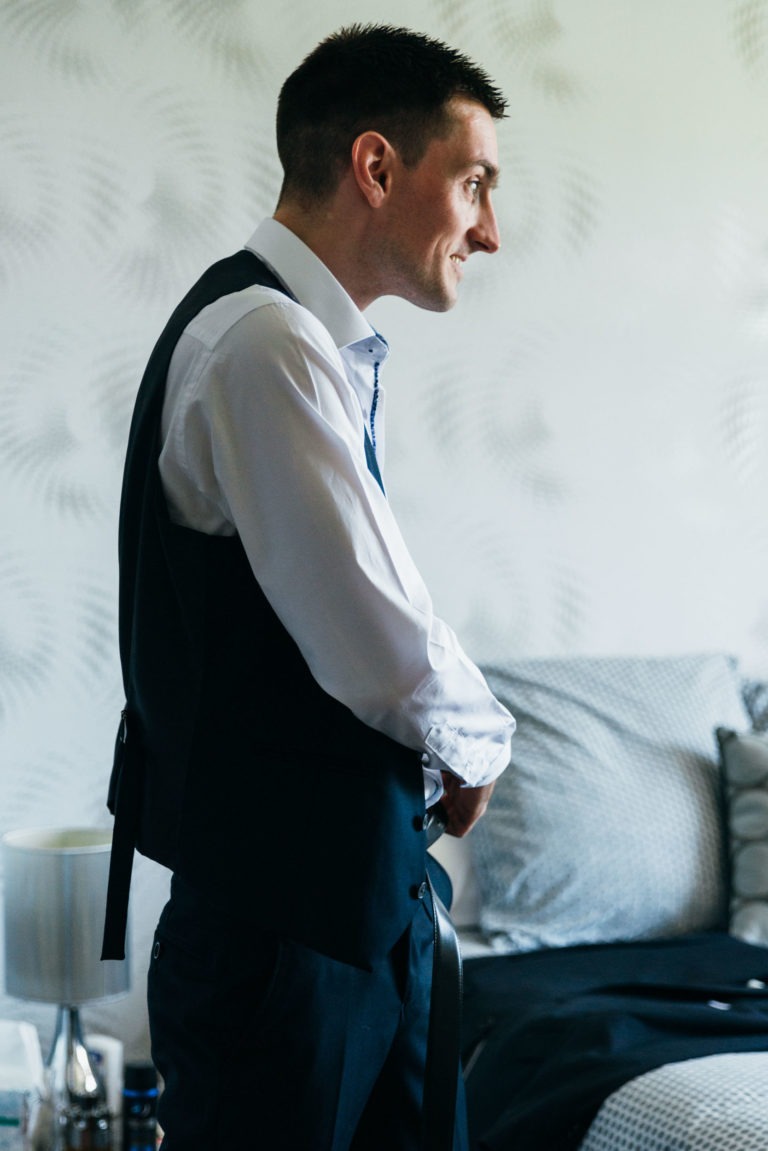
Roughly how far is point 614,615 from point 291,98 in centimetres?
153

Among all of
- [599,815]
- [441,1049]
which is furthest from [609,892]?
[441,1049]

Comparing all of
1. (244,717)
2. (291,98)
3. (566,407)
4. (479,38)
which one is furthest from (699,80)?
(244,717)

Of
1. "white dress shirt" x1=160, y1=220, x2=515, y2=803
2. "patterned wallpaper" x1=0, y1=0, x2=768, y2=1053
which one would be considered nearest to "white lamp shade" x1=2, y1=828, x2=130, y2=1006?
"patterned wallpaper" x1=0, y1=0, x2=768, y2=1053

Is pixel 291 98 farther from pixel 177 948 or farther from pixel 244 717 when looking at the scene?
pixel 177 948

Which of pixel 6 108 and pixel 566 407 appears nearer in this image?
pixel 6 108

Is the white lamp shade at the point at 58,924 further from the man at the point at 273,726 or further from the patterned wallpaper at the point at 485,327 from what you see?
the man at the point at 273,726

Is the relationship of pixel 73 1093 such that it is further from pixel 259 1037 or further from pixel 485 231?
pixel 485 231

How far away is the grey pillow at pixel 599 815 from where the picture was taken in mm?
2305

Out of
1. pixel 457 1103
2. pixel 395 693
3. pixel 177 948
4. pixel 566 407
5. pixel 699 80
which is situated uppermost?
pixel 699 80

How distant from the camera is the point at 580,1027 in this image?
5.94 feet

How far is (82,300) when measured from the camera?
2285 millimetres

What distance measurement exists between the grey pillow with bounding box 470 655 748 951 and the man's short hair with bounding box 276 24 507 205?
1280mm

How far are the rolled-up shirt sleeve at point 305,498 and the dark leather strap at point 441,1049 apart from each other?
24cm

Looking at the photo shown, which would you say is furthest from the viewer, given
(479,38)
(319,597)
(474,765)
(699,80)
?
(699,80)
